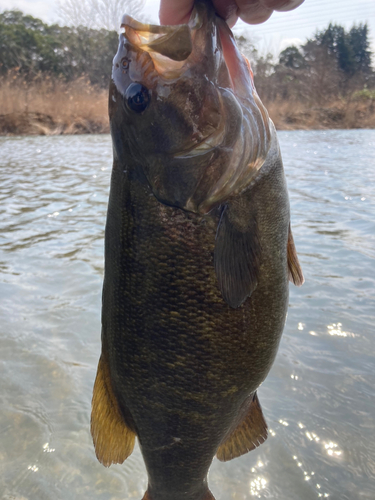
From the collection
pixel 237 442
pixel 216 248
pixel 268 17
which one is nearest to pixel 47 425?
pixel 237 442

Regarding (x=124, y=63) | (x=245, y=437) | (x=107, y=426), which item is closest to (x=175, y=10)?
(x=124, y=63)

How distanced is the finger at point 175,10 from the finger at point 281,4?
0.30m

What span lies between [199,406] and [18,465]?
1437 millimetres

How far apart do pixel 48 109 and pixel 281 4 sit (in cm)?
2533

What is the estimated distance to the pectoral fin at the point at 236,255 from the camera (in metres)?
1.55

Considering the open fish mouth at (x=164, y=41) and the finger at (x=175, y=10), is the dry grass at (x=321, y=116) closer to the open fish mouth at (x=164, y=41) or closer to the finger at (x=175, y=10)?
Result: the finger at (x=175, y=10)

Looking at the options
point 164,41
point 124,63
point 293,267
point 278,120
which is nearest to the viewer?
point 164,41

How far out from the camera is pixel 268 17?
1907 mm

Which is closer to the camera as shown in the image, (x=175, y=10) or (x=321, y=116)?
(x=175, y=10)

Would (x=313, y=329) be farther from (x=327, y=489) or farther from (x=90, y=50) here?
(x=90, y=50)

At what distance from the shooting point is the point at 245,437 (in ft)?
6.48

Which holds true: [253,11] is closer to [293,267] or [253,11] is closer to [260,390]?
[293,267]

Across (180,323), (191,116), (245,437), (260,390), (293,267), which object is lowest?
(260,390)

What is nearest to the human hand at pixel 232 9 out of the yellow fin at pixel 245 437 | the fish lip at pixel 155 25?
the fish lip at pixel 155 25
